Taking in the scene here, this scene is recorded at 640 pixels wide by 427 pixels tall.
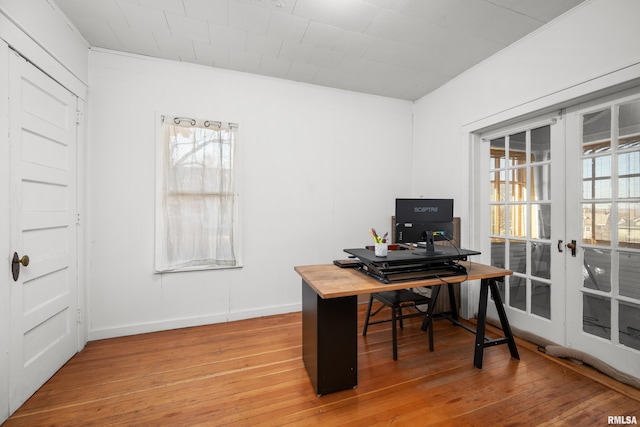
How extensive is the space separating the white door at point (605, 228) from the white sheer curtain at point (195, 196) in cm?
330

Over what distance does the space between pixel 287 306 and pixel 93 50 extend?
3415mm

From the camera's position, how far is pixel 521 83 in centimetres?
250

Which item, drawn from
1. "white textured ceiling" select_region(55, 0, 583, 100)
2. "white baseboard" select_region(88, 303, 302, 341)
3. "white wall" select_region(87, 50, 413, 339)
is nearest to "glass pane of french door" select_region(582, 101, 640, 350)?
"white textured ceiling" select_region(55, 0, 583, 100)

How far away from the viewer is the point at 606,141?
210 centimetres

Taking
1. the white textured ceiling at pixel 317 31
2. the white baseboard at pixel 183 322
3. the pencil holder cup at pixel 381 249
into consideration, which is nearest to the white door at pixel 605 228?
the white textured ceiling at pixel 317 31

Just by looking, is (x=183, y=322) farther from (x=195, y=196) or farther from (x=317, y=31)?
(x=317, y=31)

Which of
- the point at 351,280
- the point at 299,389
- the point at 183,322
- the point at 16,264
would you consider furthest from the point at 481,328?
the point at 16,264

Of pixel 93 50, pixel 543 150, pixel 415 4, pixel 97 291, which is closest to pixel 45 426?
pixel 97 291

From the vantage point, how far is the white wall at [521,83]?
190cm

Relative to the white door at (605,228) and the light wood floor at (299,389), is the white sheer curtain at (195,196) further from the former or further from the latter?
the white door at (605,228)

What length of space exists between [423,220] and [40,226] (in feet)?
9.42

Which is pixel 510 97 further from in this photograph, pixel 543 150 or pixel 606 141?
pixel 606 141

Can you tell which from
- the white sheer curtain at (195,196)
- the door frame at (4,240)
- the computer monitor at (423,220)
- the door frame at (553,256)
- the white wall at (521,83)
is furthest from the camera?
→ the white sheer curtain at (195,196)

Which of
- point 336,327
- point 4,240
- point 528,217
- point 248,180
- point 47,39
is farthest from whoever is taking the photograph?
point 248,180
